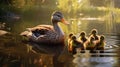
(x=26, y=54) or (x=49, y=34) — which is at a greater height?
(x=49, y=34)

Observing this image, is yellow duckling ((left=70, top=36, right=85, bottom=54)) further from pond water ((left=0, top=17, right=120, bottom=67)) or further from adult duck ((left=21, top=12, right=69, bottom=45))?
adult duck ((left=21, top=12, right=69, bottom=45))

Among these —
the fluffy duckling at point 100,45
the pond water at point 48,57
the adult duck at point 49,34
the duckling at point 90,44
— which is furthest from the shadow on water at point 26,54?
the fluffy duckling at point 100,45

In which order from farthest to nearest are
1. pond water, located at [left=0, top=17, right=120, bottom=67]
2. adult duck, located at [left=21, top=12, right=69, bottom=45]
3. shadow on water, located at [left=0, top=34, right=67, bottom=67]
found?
adult duck, located at [left=21, top=12, right=69, bottom=45] → shadow on water, located at [left=0, top=34, right=67, bottom=67] → pond water, located at [left=0, top=17, right=120, bottom=67]

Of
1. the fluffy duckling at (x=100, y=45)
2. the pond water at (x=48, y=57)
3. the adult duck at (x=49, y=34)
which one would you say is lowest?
the pond water at (x=48, y=57)

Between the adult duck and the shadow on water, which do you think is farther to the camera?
the adult duck

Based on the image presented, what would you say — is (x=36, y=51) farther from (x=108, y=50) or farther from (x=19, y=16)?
(x=19, y=16)

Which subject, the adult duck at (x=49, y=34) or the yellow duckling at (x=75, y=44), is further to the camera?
the adult duck at (x=49, y=34)

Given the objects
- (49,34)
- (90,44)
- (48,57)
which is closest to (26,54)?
(48,57)

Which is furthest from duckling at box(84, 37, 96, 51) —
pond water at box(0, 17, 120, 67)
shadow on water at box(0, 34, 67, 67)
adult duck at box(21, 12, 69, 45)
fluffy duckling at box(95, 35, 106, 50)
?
adult duck at box(21, 12, 69, 45)

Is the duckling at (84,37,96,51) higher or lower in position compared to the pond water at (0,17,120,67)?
higher

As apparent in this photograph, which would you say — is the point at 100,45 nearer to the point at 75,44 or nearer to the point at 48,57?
the point at 75,44

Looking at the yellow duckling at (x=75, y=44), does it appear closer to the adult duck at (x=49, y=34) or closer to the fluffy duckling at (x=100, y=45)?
the fluffy duckling at (x=100, y=45)

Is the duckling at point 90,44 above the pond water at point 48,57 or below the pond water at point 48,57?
above

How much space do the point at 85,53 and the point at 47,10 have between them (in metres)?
28.5
